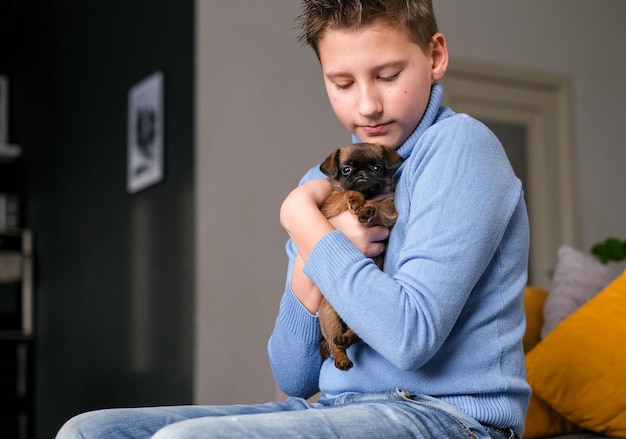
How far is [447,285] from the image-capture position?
1138mm

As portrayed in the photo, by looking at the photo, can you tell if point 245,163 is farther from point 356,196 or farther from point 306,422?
point 306,422

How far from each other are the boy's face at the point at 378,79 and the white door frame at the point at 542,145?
3879 millimetres

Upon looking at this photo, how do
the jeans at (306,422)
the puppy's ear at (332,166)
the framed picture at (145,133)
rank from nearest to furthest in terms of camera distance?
the jeans at (306,422)
the puppy's ear at (332,166)
the framed picture at (145,133)

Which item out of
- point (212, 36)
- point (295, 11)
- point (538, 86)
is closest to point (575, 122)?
point (538, 86)

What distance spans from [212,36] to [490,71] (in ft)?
5.77

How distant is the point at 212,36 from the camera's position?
421 centimetres

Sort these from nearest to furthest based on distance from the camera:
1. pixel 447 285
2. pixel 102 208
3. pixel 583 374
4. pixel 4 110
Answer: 1. pixel 447 285
2. pixel 583 374
3. pixel 102 208
4. pixel 4 110

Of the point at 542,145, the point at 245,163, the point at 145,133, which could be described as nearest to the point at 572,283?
the point at 245,163

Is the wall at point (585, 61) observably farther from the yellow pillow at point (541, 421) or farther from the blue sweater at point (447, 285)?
the blue sweater at point (447, 285)

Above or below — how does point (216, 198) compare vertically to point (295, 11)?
below

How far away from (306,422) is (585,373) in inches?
53.3

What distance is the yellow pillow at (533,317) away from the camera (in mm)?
2527

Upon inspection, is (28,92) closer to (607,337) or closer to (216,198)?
(216,198)

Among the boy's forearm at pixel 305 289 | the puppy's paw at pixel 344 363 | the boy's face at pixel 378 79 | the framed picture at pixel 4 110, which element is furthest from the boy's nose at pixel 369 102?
the framed picture at pixel 4 110
